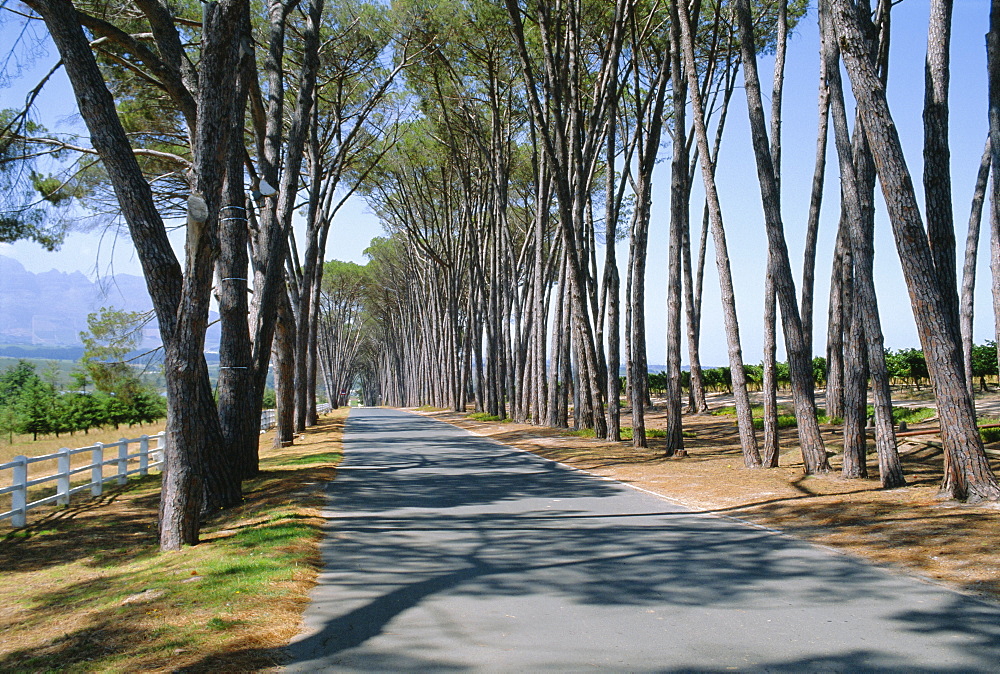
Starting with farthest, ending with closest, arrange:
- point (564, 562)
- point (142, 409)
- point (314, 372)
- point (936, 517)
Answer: point (142, 409) → point (314, 372) → point (936, 517) → point (564, 562)

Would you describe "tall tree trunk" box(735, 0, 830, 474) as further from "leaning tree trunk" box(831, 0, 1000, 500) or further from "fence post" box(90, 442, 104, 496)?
"fence post" box(90, 442, 104, 496)

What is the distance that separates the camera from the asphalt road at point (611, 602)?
157 inches

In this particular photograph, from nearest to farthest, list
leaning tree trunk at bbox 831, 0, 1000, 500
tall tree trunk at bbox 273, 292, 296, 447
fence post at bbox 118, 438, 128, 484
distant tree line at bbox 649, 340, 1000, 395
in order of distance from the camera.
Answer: leaning tree trunk at bbox 831, 0, 1000, 500 → fence post at bbox 118, 438, 128, 484 → tall tree trunk at bbox 273, 292, 296, 447 → distant tree line at bbox 649, 340, 1000, 395

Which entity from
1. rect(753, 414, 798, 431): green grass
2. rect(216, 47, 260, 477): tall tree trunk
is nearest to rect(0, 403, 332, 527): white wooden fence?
rect(216, 47, 260, 477): tall tree trunk

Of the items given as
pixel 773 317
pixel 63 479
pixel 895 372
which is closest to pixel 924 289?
pixel 773 317

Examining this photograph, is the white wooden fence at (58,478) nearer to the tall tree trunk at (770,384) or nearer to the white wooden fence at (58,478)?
the white wooden fence at (58,478)

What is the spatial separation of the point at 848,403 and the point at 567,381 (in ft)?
45.6

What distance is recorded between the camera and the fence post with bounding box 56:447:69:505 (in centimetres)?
1116

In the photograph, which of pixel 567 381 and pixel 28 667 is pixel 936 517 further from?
pixel 567 381

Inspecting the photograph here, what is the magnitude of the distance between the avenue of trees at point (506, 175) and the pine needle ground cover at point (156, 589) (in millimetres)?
800

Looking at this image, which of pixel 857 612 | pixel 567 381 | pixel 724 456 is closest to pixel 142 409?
pixel 567 381

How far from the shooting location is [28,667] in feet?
14.0

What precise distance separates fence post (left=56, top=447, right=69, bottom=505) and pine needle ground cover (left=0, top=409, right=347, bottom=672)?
69cm

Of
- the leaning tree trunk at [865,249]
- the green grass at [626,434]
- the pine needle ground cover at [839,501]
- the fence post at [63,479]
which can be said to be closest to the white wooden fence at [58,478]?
the fence post at [63,479]
